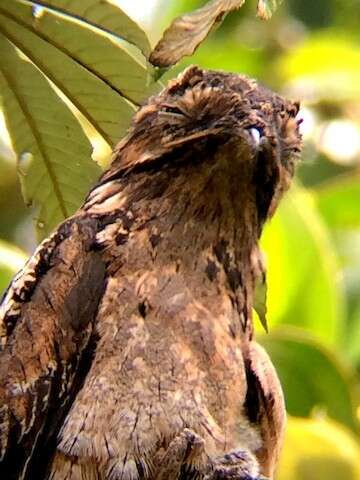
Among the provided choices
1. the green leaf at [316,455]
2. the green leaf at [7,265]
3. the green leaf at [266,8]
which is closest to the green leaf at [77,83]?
the green leaf at [266,8]

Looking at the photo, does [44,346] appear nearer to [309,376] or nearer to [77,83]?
[77,83]

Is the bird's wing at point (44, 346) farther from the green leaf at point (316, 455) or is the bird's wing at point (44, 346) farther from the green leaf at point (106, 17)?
the green leaf at point (316, 455)

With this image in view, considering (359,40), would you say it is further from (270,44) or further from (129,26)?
(129,26)

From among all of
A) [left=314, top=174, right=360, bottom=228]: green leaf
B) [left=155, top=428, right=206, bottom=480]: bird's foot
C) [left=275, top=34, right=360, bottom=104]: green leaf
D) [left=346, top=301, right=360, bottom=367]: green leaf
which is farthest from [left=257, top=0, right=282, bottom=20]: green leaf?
[left=275, top=34, right=360, bottom=104]: green leaf

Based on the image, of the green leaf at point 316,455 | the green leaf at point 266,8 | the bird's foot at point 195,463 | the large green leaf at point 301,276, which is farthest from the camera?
the large green leaf at point 301,276

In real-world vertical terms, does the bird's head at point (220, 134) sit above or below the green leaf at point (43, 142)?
above

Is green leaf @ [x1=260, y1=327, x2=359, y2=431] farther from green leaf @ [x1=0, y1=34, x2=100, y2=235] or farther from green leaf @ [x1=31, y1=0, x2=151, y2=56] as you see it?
green leaf @ [x1=31, y1=0, x2=151, y2=56]

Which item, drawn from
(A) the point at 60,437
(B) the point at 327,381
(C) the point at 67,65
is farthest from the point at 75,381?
(B) the point at 327,381

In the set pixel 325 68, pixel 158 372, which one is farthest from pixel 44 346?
pixel 325 68
